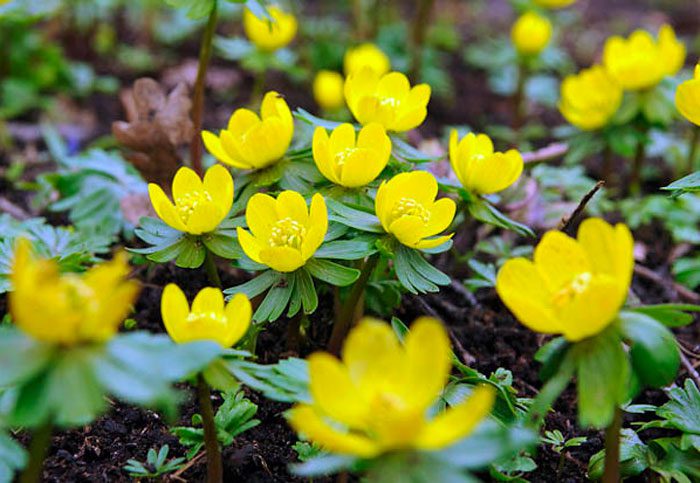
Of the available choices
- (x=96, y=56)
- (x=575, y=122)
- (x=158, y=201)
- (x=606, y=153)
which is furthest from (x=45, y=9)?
(x=606, y=153)

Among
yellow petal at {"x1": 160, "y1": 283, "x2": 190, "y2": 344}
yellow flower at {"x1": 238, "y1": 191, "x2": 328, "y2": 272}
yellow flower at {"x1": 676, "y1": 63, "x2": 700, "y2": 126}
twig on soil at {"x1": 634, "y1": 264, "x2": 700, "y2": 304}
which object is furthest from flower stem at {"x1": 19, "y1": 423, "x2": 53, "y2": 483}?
twig on soil at {"x1": 634, "y1": 264, "x2": 700, "y2": 304}

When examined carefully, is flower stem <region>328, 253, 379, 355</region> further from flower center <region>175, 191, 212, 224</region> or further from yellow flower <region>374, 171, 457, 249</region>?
flower center <region>175, 191, 212, 224</region>

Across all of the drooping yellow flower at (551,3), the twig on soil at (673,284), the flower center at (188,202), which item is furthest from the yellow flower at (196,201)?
the drooping yellow flower at (551,3)

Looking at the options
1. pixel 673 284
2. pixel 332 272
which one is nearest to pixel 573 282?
pixel 332 272

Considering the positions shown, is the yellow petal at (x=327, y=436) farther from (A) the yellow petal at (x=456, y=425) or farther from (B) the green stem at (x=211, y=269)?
(B) the green stem at (x=211, y=269)

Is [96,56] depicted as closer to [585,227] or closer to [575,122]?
[575,122]

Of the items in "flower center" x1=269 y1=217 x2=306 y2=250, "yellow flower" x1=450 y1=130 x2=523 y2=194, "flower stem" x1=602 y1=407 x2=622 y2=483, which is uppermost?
"yellow flower" x1=450 y1=130 x2=523 y2=194
